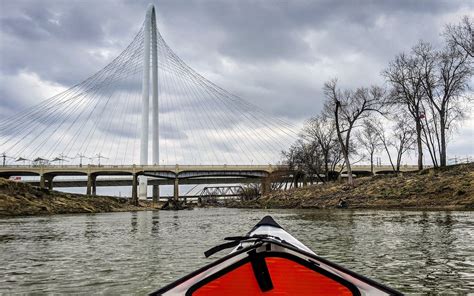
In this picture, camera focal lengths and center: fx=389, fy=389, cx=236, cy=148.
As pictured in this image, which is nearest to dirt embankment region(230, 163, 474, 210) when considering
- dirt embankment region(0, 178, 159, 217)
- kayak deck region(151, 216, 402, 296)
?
kayak deck region(151, 216, 402, 296)

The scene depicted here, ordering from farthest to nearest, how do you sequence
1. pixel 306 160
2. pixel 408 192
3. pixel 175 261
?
pixel 306 160
pixel 408 192
pixel 175 261

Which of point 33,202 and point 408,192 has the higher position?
point 408,192

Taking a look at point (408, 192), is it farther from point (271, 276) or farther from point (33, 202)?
point (33, 202)

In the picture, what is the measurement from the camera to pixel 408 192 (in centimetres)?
3131

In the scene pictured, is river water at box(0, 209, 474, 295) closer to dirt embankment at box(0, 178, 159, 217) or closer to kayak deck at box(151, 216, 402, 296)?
kayak deck at box(151, 216, 402, 296)

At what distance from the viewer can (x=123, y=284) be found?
21.6ft

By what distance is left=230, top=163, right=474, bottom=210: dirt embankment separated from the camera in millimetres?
27031

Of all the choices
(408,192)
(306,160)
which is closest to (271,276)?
(408,192)

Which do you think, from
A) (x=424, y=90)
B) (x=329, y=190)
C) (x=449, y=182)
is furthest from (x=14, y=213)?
(x=424, y=90)

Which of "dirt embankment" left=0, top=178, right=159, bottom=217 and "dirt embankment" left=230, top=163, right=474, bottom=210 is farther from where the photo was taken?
"dirt embankment" left=0, top=178, right=159, bottom=217

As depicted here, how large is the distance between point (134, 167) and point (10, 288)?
94459 millimetres

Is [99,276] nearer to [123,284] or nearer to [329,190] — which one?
[123,284]

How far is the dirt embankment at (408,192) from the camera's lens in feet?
88.7

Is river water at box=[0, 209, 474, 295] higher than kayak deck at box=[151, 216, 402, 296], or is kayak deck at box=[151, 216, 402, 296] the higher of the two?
kayak deck at box=[151, 216, 402, 296]
